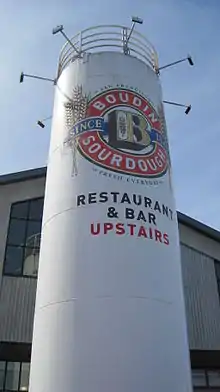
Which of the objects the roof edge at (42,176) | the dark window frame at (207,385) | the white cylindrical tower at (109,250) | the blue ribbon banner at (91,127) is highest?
the roof edge at (42,176)

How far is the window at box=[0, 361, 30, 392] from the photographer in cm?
1178

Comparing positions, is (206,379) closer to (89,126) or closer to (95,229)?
(95,229)

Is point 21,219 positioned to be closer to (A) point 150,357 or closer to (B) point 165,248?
(B) point 165,248

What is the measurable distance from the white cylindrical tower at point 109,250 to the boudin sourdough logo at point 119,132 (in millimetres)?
20

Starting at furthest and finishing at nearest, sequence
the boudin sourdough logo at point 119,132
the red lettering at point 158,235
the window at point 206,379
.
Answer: the window at point 206,379 < the boudin sourdough logo at point 119,132 < the red lettering at point 158,235

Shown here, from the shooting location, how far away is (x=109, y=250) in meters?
6.23

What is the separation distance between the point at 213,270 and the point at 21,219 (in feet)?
25.4

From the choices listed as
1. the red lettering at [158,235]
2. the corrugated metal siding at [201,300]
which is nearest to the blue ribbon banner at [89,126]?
the red lettering at [158,235]

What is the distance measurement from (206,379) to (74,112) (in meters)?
11.0

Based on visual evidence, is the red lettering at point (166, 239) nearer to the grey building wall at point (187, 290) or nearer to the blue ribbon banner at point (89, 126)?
the blue ribbon banner at point (89, 126)

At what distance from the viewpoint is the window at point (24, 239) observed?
1319 centimetres

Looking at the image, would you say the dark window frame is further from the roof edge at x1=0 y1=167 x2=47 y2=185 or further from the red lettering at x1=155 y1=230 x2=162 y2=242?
the red lettering at x1=155 y1=230 x2=162 y2=242

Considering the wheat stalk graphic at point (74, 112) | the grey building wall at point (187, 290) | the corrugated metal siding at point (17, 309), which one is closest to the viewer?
the wheat stalk graphic at point (74, 112)

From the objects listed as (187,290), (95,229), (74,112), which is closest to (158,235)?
(95,229)
